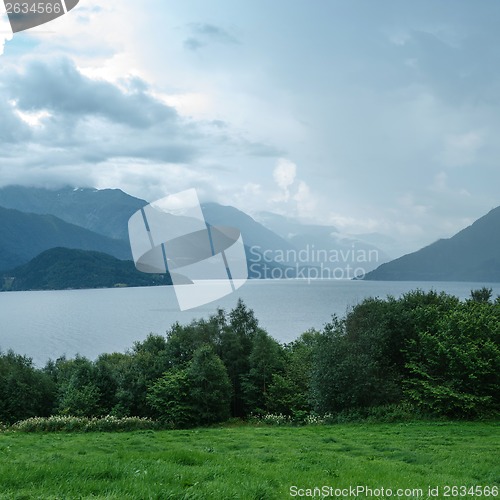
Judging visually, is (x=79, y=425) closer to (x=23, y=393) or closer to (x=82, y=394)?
(x=82, y=394)

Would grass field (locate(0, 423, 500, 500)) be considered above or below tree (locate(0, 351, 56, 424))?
above

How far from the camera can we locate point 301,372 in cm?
4234

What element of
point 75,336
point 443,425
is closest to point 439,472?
point 443,425

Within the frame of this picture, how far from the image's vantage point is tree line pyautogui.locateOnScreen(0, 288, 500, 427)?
27.5 m

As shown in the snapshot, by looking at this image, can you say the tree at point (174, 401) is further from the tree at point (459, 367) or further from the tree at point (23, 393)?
the tree at point (459, 367)

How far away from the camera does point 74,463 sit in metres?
9.10

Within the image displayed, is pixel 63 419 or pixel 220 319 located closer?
pixel 63 419

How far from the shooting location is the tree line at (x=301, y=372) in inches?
1083

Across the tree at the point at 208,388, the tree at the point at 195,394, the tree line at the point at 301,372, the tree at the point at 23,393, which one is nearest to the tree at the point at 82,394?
the tree line at the point at 301,372

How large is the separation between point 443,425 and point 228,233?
16.9 meters

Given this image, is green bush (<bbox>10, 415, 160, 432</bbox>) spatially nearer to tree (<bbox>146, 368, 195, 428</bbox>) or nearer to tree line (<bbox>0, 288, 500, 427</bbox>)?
tree (<bbox>146, 368, 195, 428</bbox>)

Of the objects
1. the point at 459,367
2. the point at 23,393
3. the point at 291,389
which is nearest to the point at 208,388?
the point at 291,389

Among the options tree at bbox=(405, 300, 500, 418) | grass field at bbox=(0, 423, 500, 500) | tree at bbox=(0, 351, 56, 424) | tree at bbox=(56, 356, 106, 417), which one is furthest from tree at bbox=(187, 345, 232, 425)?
grass field at bbox=(0, 423, 500, 500)

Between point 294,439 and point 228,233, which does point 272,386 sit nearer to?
point 228,233
